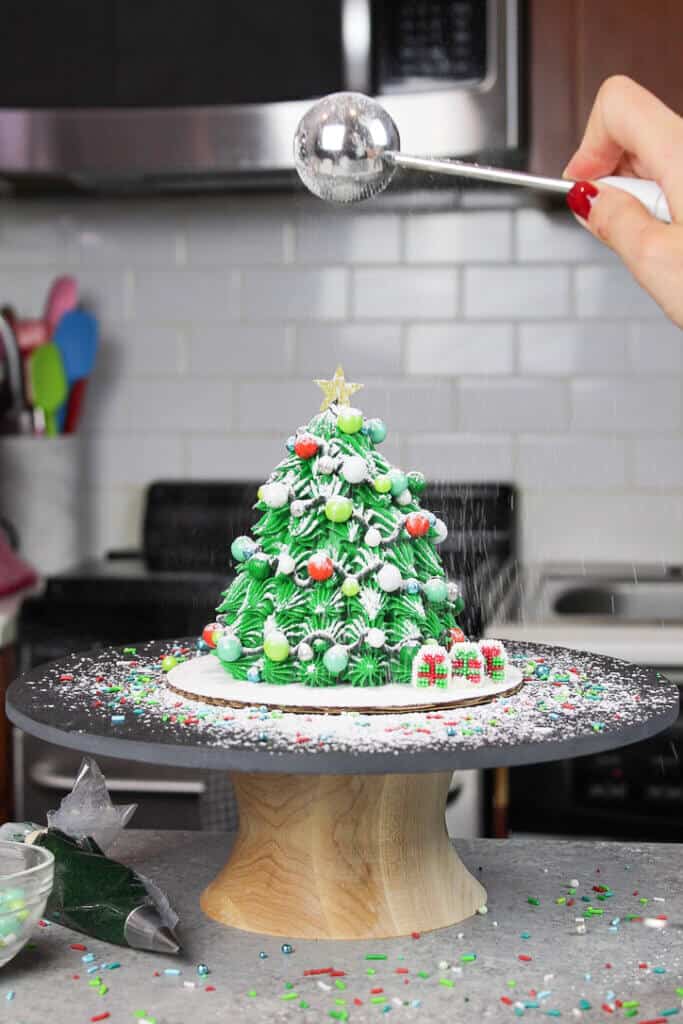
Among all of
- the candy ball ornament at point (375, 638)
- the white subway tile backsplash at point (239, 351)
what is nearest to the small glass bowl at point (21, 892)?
the candy ball ornament at point (375, 638)

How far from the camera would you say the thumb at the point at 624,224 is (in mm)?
860

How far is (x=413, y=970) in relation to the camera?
3.17 ft

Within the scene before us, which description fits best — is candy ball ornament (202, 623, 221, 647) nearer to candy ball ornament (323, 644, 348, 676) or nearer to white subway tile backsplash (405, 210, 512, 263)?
candy ball ornament (323, 644, 348, 676)

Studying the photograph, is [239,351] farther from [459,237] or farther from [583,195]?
[583,195]

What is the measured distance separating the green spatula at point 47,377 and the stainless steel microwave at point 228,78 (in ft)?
1.08

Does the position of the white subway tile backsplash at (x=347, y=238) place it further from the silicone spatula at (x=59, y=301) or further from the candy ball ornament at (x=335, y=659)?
the candy ball ornament at (x=335, y=659)

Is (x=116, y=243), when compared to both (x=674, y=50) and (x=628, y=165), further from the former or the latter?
(x=628, y=165)

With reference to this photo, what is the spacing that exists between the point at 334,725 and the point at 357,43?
1.46 meters

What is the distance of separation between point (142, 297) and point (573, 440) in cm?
85

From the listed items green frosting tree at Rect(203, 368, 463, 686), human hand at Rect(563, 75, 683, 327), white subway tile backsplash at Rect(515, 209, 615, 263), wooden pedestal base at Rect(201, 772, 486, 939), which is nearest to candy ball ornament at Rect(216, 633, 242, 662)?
green frosting tree at Rect(203, 368, 463, 686)

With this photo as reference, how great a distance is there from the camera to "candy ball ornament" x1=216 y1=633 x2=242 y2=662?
1.12 meters

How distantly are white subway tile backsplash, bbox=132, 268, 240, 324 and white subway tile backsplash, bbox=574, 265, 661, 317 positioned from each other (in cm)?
63

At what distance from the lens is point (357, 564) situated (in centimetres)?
114

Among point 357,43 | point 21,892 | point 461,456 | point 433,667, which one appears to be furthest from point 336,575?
point 461,456
